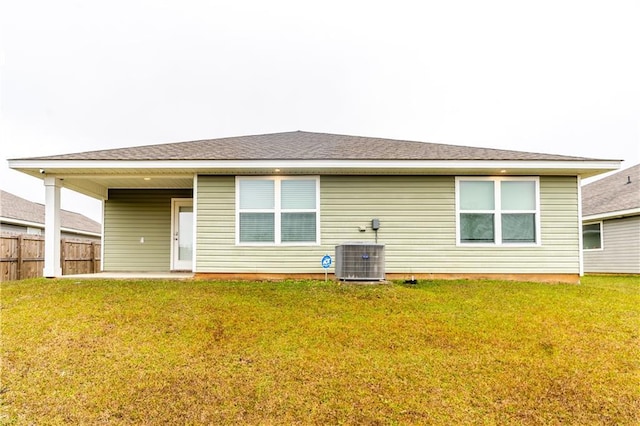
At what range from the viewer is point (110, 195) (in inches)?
437

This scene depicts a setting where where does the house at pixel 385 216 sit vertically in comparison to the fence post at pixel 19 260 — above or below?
above

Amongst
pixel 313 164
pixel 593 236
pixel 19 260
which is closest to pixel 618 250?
pixel 593 236

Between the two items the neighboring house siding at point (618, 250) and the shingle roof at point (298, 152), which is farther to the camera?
the neighboring house siding at point (618, 250)

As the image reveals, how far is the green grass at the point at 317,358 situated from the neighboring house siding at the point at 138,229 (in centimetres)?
383

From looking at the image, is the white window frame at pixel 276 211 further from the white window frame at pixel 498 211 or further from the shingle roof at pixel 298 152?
the white window frame at pixel 498 211

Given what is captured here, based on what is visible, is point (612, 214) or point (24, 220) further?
point (24, 220)

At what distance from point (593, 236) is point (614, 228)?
1.30m

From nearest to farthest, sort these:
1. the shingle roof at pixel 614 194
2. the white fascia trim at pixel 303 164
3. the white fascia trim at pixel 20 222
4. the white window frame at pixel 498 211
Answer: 1. the white fascia trim at pixel 303 164
2. the white window frame at pixel 498 211
3. the shingle roof at pixel 614 194
4. the white fascia trim at pixel 20 222

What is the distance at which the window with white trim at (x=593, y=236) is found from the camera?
15.1m

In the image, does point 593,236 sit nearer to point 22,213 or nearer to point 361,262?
point 361,262

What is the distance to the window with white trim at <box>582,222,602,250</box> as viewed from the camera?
1506 cm

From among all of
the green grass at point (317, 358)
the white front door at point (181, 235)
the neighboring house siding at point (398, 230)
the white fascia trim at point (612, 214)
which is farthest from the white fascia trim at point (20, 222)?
the white fascia trim at point (612, 214)

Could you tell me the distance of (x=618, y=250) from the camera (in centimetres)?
1398

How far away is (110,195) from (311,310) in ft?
25.5
